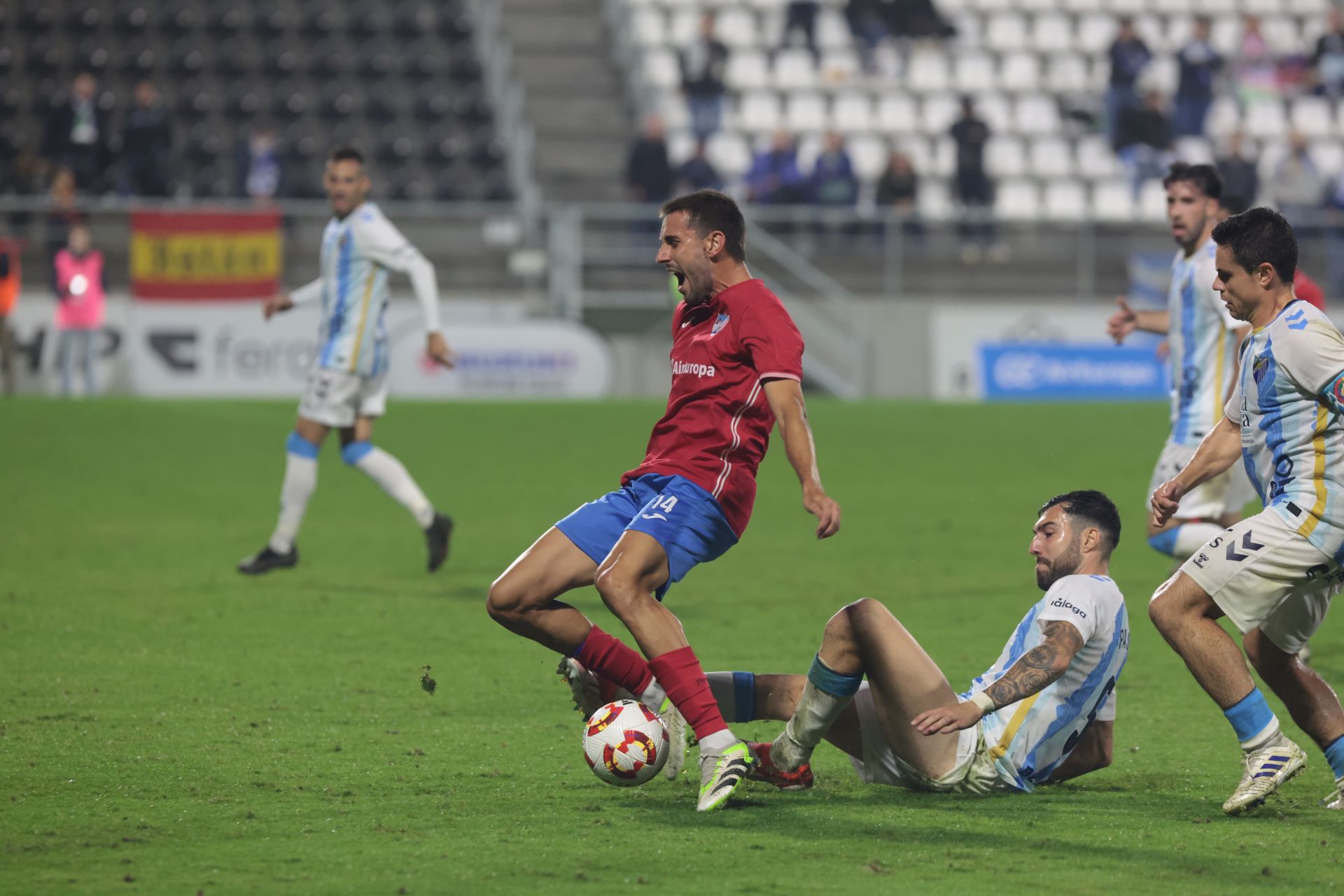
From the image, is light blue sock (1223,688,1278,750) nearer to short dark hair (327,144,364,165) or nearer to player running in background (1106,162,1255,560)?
player running in background (1106,162,1255,560)

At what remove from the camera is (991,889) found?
4.41 metres

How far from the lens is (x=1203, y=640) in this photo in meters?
5.27

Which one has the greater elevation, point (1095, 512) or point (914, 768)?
point (1095, 512)

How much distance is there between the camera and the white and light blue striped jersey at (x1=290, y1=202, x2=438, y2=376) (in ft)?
33.9

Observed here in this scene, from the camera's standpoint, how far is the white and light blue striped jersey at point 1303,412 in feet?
16.7

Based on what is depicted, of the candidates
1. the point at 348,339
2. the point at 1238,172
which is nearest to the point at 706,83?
the point at 1238,172

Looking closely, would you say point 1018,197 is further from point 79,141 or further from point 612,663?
point 612,663

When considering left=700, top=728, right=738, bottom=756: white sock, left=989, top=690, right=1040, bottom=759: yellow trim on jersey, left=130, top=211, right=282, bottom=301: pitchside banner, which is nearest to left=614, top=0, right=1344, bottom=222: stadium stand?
left=130, top=211, right=282, bottom=301: pitchside banner

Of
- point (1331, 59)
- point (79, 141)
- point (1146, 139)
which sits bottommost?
point (79, 141)

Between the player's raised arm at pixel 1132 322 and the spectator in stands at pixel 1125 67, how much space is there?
16580 mm

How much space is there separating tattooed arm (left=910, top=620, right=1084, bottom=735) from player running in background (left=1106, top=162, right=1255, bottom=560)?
2.90 meters

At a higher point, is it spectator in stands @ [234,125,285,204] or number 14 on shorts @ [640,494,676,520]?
spectator in stands @ [234,125,285,204]

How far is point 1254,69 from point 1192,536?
20169 mm

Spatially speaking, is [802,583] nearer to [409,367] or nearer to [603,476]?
[603,476]
